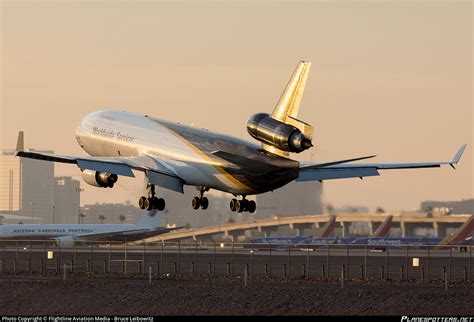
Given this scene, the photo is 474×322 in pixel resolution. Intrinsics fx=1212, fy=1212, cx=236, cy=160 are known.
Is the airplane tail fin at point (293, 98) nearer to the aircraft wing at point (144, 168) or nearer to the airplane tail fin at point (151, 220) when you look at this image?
the aircraft wing at point (144, 168)

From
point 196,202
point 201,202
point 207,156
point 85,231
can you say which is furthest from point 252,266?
point 85,231

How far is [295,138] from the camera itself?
7250 cm

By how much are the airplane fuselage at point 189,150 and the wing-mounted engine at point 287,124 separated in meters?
3.09

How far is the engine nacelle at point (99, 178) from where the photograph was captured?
88.4 meters

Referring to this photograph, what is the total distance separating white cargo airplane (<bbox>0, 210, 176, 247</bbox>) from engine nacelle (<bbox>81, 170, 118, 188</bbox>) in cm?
9063

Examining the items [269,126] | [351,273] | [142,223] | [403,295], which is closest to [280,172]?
[269,126]

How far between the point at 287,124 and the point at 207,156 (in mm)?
11107

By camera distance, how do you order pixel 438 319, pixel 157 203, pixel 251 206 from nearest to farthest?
pixel 438 319 → pixel 251 206 → pixel 157 203

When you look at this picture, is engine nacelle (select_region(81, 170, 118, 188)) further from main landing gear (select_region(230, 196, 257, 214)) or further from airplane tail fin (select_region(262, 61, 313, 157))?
airplane tail fin (select_region(262, 61, 313, 157))

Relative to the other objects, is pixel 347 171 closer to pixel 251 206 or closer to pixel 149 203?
pixel 251 206

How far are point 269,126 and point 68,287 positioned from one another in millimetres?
20169

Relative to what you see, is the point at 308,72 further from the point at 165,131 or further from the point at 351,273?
the point at 351,273

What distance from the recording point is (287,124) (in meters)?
73.5

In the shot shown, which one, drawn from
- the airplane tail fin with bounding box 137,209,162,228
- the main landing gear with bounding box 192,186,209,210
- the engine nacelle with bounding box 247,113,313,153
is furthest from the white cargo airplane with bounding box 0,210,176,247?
the engine nacelle with bounding box 247,113,313,153
